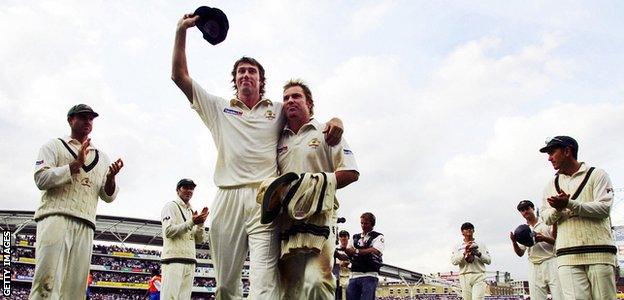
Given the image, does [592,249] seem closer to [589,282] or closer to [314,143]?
[589,282]

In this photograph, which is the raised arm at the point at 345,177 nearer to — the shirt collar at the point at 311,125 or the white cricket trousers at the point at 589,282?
the shirt collar at the point at 311,125

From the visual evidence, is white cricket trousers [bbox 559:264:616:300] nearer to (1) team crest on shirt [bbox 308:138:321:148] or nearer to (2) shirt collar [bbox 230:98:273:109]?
(1) team crest on shirt [bbox 308:138:321:148]

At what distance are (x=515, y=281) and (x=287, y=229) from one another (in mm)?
196605

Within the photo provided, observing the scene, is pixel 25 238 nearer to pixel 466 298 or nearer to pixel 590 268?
pixel 466 298

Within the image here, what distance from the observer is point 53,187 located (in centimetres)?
563

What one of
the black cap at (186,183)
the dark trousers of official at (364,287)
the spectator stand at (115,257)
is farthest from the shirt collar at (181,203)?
the spectator stand at (115,257)

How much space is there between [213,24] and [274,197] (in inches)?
65.5

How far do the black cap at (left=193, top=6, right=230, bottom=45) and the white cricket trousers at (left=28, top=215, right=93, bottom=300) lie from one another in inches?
104

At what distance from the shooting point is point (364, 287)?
10203mm

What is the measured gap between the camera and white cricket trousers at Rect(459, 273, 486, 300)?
1243 centimetres

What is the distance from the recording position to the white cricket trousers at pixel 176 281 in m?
9.23

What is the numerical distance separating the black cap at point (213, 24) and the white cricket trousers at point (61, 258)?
8.71ft

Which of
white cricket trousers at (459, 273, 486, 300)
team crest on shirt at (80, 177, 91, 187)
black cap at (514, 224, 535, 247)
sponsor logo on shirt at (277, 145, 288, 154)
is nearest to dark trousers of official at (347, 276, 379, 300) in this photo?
white cricket trousers at (459, 273, 486, 300)

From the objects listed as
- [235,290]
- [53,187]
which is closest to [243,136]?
[235,290]
